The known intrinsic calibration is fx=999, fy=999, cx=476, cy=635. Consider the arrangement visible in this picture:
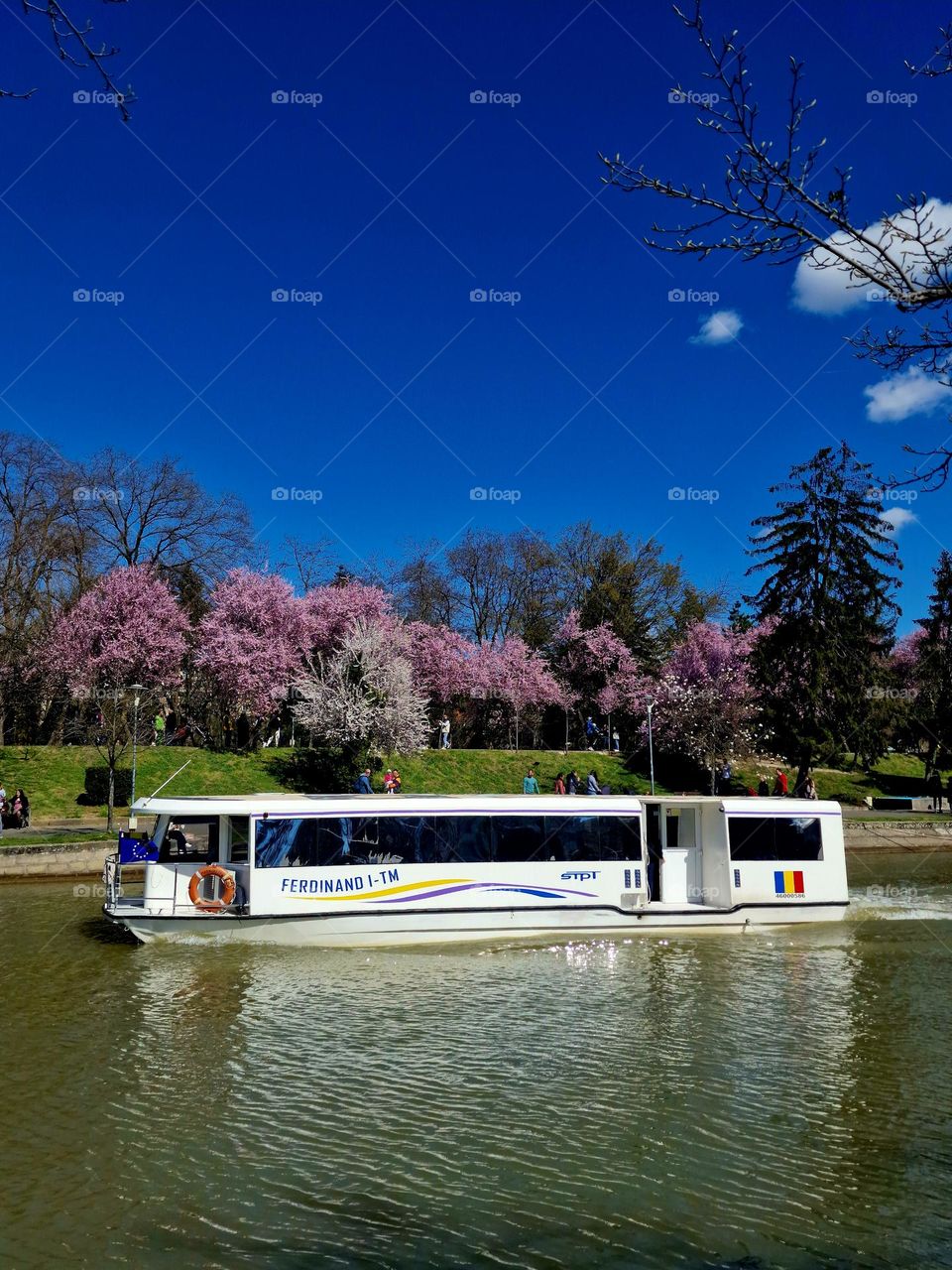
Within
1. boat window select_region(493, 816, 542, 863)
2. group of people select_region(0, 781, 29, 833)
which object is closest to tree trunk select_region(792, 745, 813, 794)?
boat window select_region(493, 816, 542, 863)

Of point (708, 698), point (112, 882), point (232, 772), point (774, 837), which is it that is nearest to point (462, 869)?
point (112, 882)

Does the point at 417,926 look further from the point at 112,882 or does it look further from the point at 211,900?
the point at 112,882

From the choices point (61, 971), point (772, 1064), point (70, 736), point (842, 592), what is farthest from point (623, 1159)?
point (70, 736)

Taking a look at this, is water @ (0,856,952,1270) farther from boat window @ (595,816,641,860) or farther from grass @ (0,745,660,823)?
grass @ (0,745,660,823)

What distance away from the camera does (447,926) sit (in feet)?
65.0

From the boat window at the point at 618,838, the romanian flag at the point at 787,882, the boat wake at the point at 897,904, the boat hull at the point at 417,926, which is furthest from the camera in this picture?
the boat wake at the point at 897,904

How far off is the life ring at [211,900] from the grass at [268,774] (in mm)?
12234

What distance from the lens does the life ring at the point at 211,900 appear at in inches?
766

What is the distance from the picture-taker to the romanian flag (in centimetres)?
2167

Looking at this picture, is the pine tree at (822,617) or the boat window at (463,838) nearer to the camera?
the boat window at (463,838)

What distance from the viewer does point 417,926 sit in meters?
19.7

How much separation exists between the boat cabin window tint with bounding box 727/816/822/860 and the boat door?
88cm

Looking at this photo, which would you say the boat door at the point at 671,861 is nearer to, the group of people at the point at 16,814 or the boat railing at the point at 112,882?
the boat railing at the point at 112,882

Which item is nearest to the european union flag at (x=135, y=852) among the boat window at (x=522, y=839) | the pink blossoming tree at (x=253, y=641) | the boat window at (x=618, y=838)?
the boat window at (x=522, y=839)
